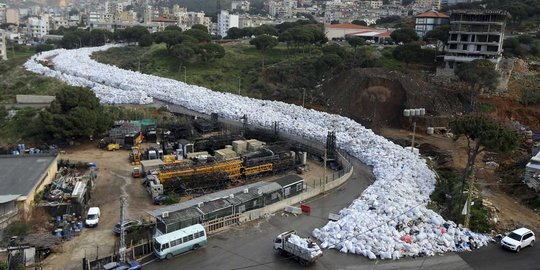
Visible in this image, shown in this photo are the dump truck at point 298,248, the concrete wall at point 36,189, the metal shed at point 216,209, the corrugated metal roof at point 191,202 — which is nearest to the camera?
the dump truck at point 298,248

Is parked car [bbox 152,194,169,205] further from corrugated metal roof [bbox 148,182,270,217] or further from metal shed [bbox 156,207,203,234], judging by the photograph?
metal shed [bbox 156,207,203,234]

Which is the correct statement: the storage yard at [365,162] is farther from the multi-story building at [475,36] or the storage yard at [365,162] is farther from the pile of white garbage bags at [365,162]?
the multi-story building at [475,36]

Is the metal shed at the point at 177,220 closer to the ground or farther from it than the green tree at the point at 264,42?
closer to the ground

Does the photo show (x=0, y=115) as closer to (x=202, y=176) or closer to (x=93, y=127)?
(x=93, y=127)

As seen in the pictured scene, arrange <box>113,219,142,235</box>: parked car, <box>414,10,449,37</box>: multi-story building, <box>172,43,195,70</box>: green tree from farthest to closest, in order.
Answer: <box>414,10,449,37</box>: multi-story building → <box>172,43,195,70</box>: green tree → <box>113,219,142,235</box>: parked car

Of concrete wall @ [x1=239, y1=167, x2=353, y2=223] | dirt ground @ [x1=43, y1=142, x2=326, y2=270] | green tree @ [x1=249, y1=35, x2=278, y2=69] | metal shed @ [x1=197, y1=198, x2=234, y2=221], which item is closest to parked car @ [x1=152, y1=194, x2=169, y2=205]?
dirt ground @ [x1=43, y1=142, x2=326, y2=270]

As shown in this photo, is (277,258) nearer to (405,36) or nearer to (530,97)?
(530,97)

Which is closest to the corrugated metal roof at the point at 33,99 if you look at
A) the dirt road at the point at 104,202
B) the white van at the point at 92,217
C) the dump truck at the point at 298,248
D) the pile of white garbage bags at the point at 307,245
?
the dirt road at the point at 104,202

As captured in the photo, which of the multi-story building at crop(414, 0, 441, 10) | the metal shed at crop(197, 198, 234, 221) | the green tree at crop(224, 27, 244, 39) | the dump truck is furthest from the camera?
the multi-story building at crop(414, 0, 441, 10)
